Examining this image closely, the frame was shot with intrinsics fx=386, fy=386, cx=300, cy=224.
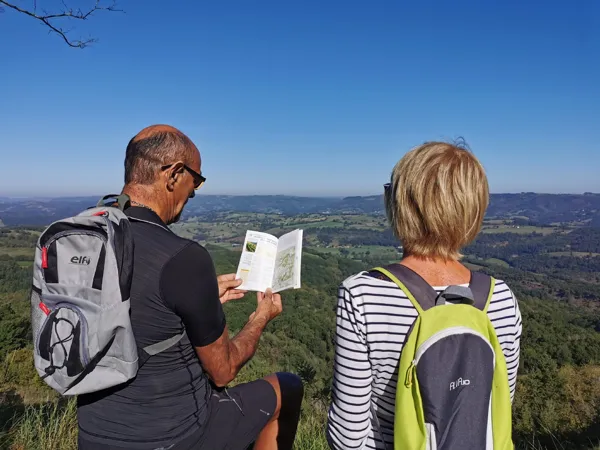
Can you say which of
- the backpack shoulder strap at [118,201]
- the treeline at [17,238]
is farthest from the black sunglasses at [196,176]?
the treeline at [17,238]

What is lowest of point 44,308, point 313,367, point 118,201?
point 313,367

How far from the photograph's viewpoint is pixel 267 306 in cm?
184

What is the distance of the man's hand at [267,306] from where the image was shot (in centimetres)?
179

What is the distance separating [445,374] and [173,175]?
120cm

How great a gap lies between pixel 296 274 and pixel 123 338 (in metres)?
0.81

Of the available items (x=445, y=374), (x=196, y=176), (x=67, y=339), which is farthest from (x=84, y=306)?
(x=445, y=374)

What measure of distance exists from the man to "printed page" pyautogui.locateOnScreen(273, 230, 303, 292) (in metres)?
0.23

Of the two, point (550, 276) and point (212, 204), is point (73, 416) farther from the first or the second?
point (212, 204)

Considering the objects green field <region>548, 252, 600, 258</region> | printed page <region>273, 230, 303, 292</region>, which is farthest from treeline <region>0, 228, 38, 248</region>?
green field <region>548, 252, 600, 258</region>

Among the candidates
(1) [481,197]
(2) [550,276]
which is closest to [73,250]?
(1) [481,197]

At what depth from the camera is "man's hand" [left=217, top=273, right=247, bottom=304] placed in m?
1.92

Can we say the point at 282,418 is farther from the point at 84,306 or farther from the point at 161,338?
the point at 84,306

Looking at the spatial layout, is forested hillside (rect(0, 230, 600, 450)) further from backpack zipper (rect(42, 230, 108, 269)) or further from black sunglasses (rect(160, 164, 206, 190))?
black sunglasses (rect(160, 164, 206, 190))

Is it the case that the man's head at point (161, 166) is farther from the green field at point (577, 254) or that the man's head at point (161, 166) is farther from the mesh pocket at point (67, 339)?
the green field at point (577, 254)
